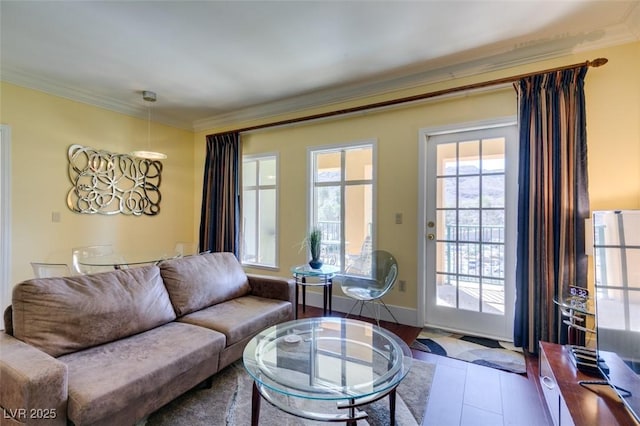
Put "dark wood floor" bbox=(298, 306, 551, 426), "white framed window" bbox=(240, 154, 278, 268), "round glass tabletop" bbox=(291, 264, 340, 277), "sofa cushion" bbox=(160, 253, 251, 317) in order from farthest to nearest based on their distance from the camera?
"white framed window" bbox=(240, 154, 278, 268) → "round glass tabletop" bbox=(291, 264, 340, 277) → "sofa cushion" bbox=(160, 253, 251, 317) → "dark wood floor" bbox=(298, 306, 551, 426)

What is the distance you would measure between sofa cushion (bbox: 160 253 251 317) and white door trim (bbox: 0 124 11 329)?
6.98 ft

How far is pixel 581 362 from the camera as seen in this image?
1.66 m

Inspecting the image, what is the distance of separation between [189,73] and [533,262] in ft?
12.9

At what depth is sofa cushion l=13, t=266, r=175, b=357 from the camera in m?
1.67

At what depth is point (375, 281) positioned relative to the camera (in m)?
3.43

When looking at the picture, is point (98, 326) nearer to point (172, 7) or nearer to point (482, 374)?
point (172, 7)

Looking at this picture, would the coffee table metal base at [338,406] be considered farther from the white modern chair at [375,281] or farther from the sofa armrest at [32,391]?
the white modern chair at [375,281]

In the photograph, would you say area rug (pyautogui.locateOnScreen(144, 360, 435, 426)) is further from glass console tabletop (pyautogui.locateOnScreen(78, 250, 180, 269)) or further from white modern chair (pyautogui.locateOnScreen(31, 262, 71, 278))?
white modern chair (pyautogui.locateOnScreen(31, 262, 71, 278))

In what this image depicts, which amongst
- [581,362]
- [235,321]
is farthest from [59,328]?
[581,362]

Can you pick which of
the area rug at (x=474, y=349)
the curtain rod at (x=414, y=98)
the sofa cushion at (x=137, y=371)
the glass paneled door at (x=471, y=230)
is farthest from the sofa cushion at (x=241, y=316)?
the curtain rod at (x=414, y=98)

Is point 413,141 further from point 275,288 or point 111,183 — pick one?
point 111,183

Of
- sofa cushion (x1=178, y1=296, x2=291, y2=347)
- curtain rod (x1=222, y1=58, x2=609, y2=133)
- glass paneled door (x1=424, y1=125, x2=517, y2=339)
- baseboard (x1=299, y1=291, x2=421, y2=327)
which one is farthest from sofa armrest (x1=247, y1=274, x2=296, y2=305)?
curtain rod (x1=222, y1=58, x2=609, y2=133)

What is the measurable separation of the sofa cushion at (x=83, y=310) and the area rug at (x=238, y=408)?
580 mm

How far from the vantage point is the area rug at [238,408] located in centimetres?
175
